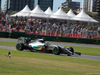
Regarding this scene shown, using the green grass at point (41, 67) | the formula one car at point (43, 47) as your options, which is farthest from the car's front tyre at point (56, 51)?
the green grass at point (41, 67)

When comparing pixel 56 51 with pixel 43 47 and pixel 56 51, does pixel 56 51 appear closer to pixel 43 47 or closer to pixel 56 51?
pixel 56 51

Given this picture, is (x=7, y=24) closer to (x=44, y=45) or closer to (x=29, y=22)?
(x=29, y=22)

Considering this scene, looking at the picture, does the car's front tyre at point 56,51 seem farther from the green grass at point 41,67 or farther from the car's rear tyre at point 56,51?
the green grass at point 41,67

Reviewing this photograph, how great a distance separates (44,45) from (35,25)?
17569 millimetres

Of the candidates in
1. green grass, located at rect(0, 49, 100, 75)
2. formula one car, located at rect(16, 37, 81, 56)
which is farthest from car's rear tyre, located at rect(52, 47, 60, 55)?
green grass, located at rect(0, 49, 100, 75)

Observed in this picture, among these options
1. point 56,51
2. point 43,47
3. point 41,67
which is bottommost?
point 56,51

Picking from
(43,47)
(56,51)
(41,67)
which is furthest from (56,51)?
(41,67)

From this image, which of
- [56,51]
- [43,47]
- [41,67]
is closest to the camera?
[41,67]

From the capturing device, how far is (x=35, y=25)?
3628cm

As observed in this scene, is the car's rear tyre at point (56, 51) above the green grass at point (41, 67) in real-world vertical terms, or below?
below

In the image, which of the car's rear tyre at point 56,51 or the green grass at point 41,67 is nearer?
the green grass at point 41,67

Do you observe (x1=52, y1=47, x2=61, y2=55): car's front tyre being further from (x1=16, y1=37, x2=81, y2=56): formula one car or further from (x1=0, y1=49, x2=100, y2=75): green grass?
(x1=0, y1=49, x2=100, y2=75): green grass

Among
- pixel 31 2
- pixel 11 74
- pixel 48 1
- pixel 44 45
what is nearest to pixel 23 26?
pixel 44 45

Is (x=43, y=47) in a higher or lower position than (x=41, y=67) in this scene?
lower
